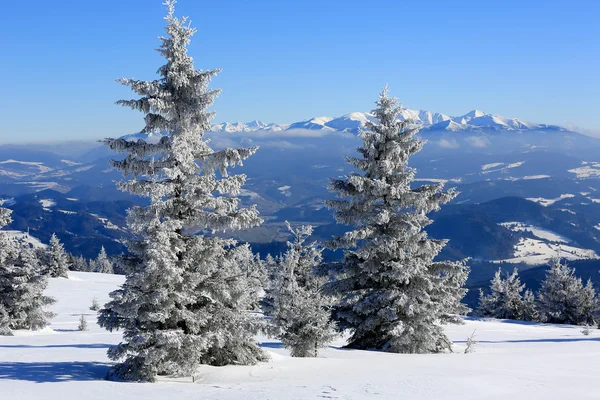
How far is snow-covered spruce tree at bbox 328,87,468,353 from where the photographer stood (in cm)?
2027

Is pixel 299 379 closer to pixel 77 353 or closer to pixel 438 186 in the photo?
pixel 77 353

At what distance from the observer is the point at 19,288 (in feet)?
109

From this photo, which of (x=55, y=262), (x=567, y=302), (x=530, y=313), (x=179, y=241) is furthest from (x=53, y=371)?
(x=55, y=262)

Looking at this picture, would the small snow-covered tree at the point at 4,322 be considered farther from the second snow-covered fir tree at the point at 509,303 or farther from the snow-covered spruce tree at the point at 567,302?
the snow-covered spruce tree at the point at 567,302

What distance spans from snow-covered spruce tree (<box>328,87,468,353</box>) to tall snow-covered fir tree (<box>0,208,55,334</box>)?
21.9 m

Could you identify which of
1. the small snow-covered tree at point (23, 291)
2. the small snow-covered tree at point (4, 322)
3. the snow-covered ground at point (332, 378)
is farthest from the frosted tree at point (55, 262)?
the snow-covered ground at point (332, 378)

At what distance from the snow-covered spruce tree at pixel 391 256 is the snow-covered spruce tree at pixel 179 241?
7066 mm

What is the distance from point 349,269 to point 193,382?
33.3 ft

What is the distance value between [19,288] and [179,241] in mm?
24864

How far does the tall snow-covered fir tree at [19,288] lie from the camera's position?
3272 cm

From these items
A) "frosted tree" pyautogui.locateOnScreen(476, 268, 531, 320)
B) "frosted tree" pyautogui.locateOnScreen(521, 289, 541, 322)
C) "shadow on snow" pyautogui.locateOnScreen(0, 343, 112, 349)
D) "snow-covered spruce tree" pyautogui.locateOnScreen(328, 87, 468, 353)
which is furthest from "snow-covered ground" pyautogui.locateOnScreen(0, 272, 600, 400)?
"frosted tree" pyautogui.locateOnScreen(521, 289, 541, 322)

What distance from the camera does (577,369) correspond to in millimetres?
15180

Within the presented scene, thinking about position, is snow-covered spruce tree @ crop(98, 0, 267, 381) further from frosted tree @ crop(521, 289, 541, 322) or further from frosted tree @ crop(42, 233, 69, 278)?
frosted tree @ crop(42, 233, 69, 278)

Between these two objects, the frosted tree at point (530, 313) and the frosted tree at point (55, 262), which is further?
the frosted tree at point (55, 262)
